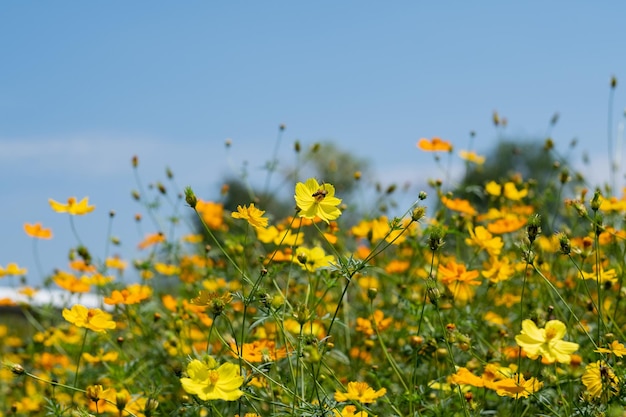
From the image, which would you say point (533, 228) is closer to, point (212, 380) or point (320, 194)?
point (320, 194)

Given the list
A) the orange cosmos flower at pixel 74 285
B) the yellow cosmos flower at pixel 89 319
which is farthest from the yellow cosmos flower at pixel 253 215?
the orange cosmos flower at pixel 74 285

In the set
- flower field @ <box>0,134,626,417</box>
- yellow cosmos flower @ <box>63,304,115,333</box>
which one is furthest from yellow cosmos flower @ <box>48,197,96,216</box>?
yellow cosmos flower @ <box>63,304,115,333</box>

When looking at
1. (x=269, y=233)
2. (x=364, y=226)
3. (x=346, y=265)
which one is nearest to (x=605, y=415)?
(x=346, y=265)

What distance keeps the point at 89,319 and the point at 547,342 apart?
888 mm

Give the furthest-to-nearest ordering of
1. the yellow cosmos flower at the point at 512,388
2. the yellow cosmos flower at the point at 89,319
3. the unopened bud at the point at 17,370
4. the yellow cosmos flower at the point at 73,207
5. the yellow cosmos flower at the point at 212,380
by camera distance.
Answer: the yellow cosmos flower at the point at 73,207, the yellow cosmos flower at the point at 89,319, the unopened bud at the point at 17,370, the yellow cosmos flower at the point at 512,388, the yellow cosmos flower at the point at 212,380

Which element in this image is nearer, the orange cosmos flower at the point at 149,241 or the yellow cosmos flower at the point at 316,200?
the yellow cosmos flower at the point at 316,200

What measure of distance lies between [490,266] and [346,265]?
0.82 meters

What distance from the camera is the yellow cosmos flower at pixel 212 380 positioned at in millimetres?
1218

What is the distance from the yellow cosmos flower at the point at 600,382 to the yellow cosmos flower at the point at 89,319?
904 millimetres

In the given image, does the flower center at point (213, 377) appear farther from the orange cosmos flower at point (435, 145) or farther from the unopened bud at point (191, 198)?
the orange cosmos flower at point (435, 145)

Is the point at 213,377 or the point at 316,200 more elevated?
the point at 316,200

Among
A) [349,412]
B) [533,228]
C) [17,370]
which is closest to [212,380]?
[349,412]

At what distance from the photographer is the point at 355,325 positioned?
99.8 inches

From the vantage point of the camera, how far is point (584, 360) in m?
2.08
